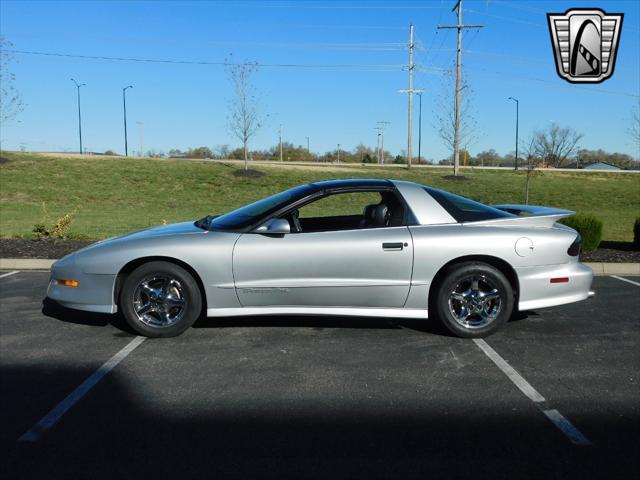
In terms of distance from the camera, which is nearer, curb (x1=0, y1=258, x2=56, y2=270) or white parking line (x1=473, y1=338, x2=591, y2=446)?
white parking line (x1=473, y1=338, x2=591, y2=446)

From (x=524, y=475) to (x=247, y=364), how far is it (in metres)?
2.29

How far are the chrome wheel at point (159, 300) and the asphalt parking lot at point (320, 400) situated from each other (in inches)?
10.5

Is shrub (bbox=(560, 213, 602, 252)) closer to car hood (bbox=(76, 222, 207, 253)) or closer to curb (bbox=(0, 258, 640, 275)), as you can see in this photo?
curb (bbox=(0, 258, 640, 275))

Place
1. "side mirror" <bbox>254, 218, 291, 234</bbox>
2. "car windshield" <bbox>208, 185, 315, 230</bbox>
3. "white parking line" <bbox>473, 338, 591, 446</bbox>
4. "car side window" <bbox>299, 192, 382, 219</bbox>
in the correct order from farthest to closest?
"car side window" <bbox>299, 192, 382, 219</bbox>, "car windshield" <bbox>208, 185, 315, 230</bbox>, "side mirror" <bbox>254, 218, 291, 234</bbox>, "white parking line" <bbox>473, 338, 591, 446</bbox>


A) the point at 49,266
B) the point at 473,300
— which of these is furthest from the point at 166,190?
the point at 473,300

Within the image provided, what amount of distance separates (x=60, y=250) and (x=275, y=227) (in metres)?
6.00

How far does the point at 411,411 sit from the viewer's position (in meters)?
3.67

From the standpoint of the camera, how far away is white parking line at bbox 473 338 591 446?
10.9ft

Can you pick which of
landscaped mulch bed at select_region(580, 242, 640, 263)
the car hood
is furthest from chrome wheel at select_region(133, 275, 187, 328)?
landscaped mulch bed at select_region(580, 242, 640, 263)

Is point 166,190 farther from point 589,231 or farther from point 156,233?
point 156,233

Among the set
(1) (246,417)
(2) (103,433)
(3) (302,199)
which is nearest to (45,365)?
(2) (103,433)

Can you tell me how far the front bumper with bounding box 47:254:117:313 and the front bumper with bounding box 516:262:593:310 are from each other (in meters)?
3.61

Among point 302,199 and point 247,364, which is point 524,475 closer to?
point 247,364

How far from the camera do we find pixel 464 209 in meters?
5.41
